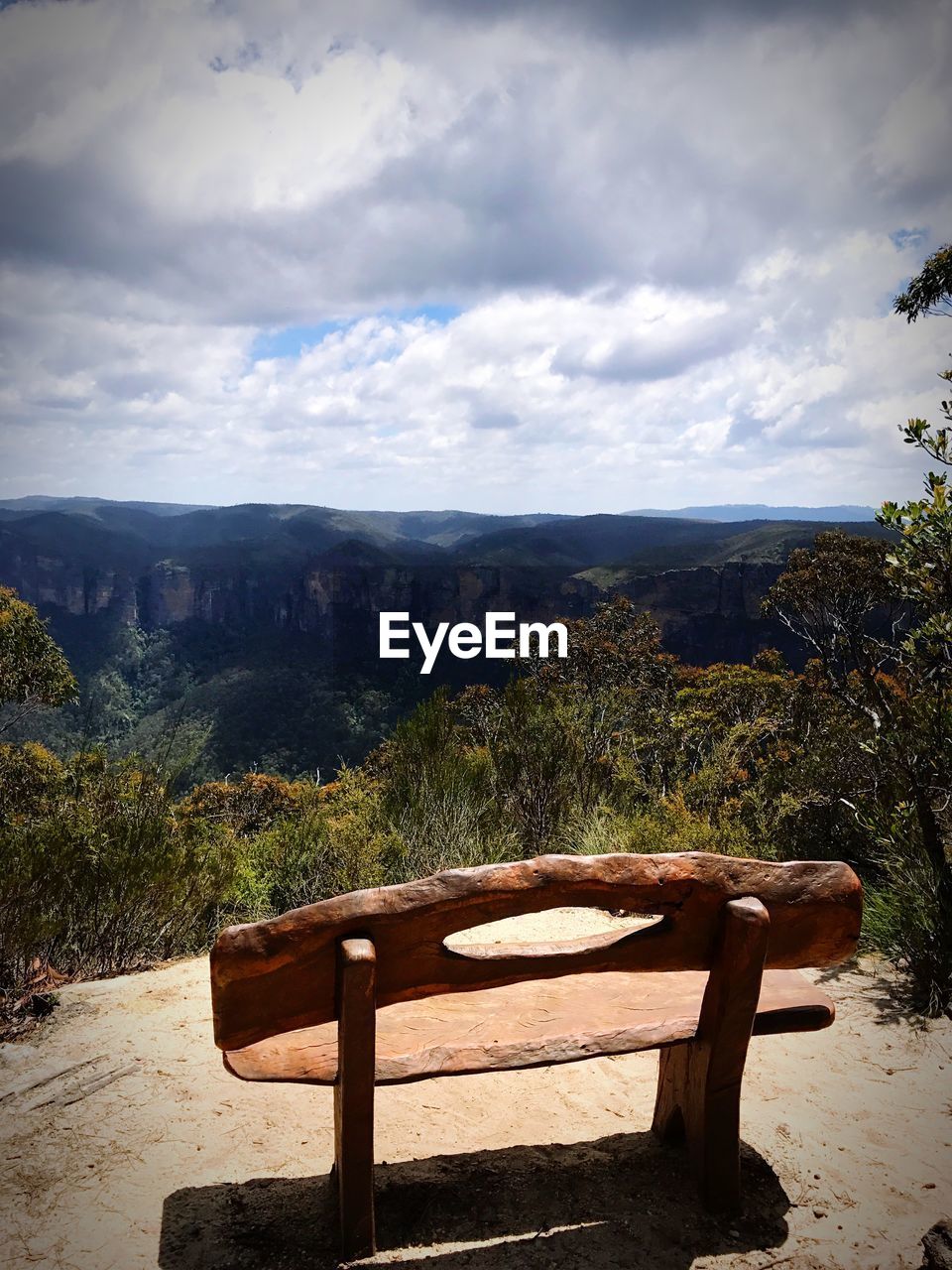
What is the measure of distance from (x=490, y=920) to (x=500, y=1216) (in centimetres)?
97

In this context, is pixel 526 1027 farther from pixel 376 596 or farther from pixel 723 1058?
pixel 376 596

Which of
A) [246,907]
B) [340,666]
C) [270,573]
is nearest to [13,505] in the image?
[270,573]

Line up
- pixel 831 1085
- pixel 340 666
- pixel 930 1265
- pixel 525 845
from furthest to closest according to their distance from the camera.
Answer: pixel 340 666
pixel 525 845
pixel 831 1085
pixel 930 1265

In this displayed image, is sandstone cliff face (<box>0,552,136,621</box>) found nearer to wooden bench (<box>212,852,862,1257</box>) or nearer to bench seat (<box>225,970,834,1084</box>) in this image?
bench seat (<box>225,970,834,1084</box>)

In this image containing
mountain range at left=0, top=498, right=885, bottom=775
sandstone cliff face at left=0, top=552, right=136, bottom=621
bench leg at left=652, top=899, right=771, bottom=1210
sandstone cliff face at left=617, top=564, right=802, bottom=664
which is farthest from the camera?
sandstone cliff face at left=0, top=552, right=136, bottom=621

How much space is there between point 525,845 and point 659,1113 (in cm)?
413

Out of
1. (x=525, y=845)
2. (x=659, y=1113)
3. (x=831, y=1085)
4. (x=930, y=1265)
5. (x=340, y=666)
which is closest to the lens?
(x=930, y=1265)

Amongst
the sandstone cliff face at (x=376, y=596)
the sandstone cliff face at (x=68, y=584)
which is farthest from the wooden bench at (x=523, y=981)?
the sandstone cliff face at (x=68, y=584)

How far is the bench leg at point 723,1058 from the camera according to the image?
1964 millimetres

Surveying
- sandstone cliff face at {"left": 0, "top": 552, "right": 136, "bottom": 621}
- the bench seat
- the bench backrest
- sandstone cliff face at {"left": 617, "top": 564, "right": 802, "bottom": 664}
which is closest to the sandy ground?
the bench seat

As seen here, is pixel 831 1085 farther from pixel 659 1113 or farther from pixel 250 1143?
pixel 250 1143

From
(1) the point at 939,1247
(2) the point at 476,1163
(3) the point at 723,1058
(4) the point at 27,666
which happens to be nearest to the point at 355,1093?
(2) the point at 476,1163

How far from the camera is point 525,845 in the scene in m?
6.57

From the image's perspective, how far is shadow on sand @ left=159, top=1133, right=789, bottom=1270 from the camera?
1.98 meters
